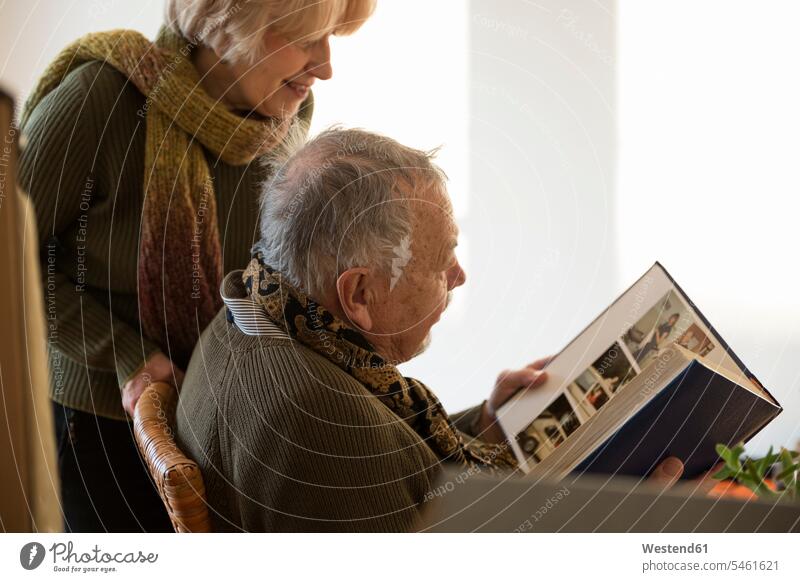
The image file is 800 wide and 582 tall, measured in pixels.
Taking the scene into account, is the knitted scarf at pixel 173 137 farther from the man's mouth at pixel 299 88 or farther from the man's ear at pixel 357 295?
the man's ear at pixel 357 295

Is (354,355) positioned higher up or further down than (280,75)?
further down

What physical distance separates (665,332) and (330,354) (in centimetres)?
34

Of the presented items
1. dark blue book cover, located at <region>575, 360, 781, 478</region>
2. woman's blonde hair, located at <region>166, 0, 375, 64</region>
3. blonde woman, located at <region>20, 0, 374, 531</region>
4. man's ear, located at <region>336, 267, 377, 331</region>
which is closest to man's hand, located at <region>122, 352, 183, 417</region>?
blonde woman, located at <region>20, 0, 374, 531</region>

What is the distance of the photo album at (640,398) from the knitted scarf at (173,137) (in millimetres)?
408

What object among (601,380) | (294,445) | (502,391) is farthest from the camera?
(502,391)

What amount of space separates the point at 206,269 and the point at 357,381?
26 cm

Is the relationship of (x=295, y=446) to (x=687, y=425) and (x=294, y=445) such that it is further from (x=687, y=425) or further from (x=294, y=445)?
(x=687, y=425)

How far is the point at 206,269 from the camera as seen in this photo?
1024mm

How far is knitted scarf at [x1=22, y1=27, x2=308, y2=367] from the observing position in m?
1.00

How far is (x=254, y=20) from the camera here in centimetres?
98

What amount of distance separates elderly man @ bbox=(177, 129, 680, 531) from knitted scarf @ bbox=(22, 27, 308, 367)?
97 millimetres

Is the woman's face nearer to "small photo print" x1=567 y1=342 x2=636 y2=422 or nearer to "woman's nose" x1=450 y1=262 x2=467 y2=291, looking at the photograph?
"woman's nose" x1=450 y1=262 x2=467 y2=291
